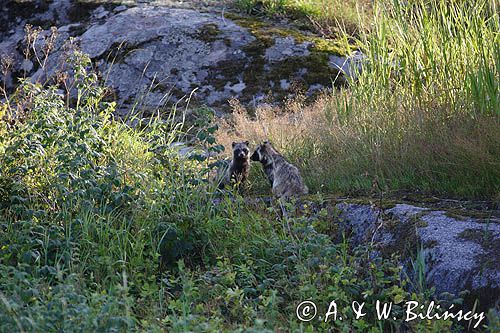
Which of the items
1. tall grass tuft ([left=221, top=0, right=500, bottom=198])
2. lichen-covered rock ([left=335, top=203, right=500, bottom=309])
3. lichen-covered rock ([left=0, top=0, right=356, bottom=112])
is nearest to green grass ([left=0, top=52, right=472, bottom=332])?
lichen-covered rock ([left=335, top=203, right=500, bottom=309])

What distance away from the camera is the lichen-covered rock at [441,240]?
4852 mm

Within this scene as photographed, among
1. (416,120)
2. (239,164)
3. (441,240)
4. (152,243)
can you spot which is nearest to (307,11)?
(239,164)

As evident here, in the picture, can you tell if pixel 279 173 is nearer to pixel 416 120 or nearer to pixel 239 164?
pixel 239 164

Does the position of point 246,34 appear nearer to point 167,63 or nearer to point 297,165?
point 167,63

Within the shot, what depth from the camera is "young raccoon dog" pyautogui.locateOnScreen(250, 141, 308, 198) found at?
6980 millimetres

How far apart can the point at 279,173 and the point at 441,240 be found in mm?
2360

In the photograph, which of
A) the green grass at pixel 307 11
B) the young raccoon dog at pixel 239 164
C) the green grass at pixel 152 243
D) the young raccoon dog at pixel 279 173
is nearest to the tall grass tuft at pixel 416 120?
the young raccoon dog at pixel 279 173

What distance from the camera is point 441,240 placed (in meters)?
5.24

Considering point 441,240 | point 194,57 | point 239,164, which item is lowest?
point 239,164

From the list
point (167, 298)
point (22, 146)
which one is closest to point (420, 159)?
point (167, 298)

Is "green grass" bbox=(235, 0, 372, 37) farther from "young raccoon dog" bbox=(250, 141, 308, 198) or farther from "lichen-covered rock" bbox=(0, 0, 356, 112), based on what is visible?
"young raccoon dog" bbox=(250, 141, 308, 198)

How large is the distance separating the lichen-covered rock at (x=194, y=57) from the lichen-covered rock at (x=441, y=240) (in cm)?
445

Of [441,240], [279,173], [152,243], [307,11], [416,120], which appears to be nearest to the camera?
[441,240]

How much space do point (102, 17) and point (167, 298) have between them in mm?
7829
